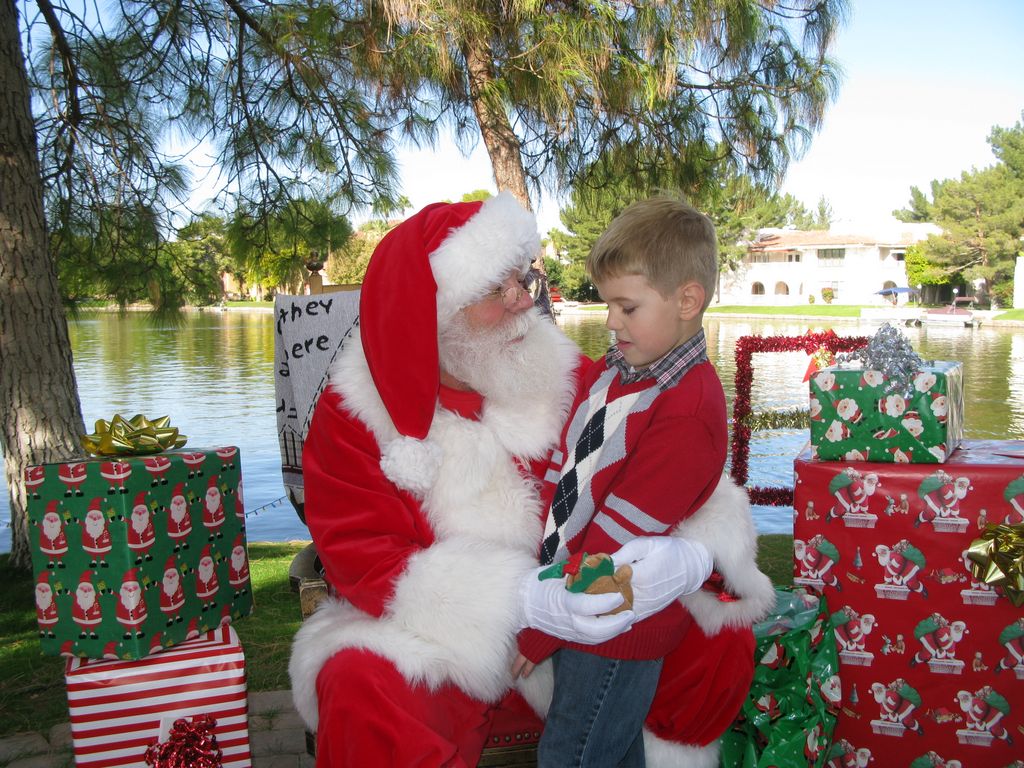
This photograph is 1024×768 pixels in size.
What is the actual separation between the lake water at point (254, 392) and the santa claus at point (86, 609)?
2.50 metres

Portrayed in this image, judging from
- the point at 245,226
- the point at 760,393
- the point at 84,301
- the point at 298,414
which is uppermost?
the point at 245,226

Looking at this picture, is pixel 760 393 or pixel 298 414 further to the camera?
pixel 760 393

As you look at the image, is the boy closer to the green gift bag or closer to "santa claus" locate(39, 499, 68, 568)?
the green gift bag

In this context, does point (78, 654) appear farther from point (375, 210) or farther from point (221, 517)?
point (375, 210)

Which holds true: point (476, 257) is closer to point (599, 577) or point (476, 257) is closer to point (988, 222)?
point (599, 577)

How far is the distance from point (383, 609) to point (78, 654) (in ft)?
3.08

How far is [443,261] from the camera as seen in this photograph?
188 cm

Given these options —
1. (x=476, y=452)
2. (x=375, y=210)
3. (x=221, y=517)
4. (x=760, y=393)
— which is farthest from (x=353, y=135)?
(x=760, y=393)

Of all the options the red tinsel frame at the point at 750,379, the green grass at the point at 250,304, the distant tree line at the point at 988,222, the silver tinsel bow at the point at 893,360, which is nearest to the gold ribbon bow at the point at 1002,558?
the silver tinsel bow at the point at 893,360

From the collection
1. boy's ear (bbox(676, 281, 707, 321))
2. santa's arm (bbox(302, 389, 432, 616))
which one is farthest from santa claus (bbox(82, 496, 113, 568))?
boy's ear (bbox(676, 281, 707, 321))

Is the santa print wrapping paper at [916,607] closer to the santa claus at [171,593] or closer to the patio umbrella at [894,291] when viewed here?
the santa claus at [171,593]

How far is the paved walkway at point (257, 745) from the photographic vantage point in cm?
239

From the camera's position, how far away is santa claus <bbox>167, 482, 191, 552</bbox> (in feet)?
7.10

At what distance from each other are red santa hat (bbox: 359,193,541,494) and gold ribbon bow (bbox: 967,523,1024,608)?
137 cm
